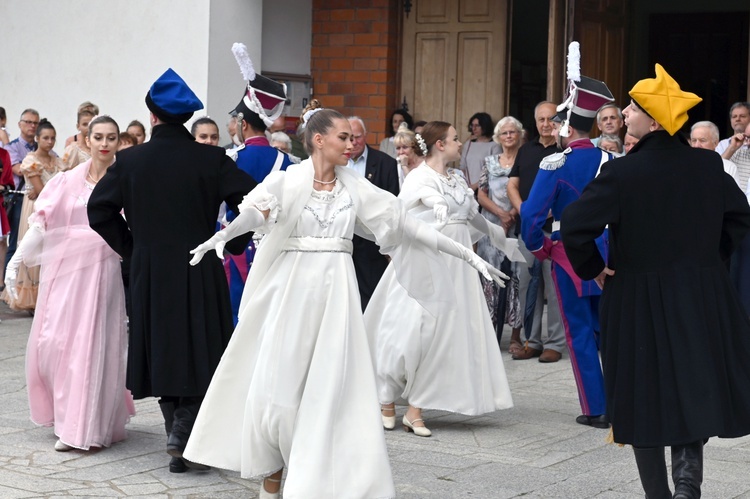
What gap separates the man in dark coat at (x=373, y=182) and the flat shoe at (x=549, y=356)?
4.53ft

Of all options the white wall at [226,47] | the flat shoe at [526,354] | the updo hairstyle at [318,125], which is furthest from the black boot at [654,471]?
the white wall at [226,47]

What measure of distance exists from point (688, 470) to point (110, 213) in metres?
3.02

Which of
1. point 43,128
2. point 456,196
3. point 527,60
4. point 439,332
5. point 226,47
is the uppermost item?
point 527,60

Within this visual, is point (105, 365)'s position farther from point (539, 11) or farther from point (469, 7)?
point (539, 11)

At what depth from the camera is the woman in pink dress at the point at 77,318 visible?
257 inches

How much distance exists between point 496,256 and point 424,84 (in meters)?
3.44

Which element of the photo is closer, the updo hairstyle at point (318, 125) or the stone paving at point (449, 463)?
the updo hairstyle at point (318, 125)

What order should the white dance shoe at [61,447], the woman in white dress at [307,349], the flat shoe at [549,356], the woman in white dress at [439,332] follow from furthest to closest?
the flat shoe at [549,356] → the woman in white dress at [439,332] → the white dance shoe at [61,447] → the woman in white dress at [307,349]

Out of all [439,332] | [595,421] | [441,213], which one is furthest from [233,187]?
[595,421]

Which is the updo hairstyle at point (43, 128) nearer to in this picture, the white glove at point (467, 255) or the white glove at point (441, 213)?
the white glove at point (441, 213)

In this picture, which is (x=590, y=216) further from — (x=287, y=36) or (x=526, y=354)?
(x=287, y=36)

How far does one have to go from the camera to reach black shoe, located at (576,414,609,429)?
7.30m

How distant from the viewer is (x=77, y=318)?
6629mm

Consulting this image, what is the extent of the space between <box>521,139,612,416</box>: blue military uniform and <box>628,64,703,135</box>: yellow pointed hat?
234cm
